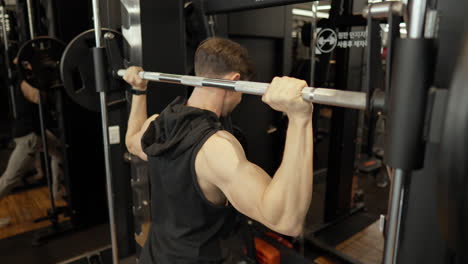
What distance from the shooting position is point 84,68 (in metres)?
1.86

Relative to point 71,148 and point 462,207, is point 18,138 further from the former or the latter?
point 462,207

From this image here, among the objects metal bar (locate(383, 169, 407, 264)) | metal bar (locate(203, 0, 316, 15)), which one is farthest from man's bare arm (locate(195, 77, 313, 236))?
metal bar (locate(203, 0, 316, 15))

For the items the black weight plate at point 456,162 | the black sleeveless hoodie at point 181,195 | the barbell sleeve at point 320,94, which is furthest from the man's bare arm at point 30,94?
the black weight plate at point 456,162

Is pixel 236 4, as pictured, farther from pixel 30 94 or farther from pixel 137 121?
pixel 30 94

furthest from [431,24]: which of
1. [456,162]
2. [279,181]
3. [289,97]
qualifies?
[279,181]

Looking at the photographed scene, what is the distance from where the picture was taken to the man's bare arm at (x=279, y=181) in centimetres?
87

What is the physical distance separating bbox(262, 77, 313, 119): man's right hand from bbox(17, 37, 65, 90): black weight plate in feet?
7.69

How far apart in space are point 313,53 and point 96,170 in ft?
7.25

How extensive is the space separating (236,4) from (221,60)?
1.65 ft

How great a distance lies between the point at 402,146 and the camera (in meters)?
0.56

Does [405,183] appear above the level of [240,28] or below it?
below

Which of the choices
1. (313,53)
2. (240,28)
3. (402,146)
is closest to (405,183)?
(402,146)

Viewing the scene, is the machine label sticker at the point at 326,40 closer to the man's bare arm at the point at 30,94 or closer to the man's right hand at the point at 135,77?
the man's right hand at the point at 135,77

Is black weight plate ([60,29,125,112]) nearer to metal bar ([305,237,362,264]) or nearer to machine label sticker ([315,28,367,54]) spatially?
machine label sticker ([315,28,367,54])
